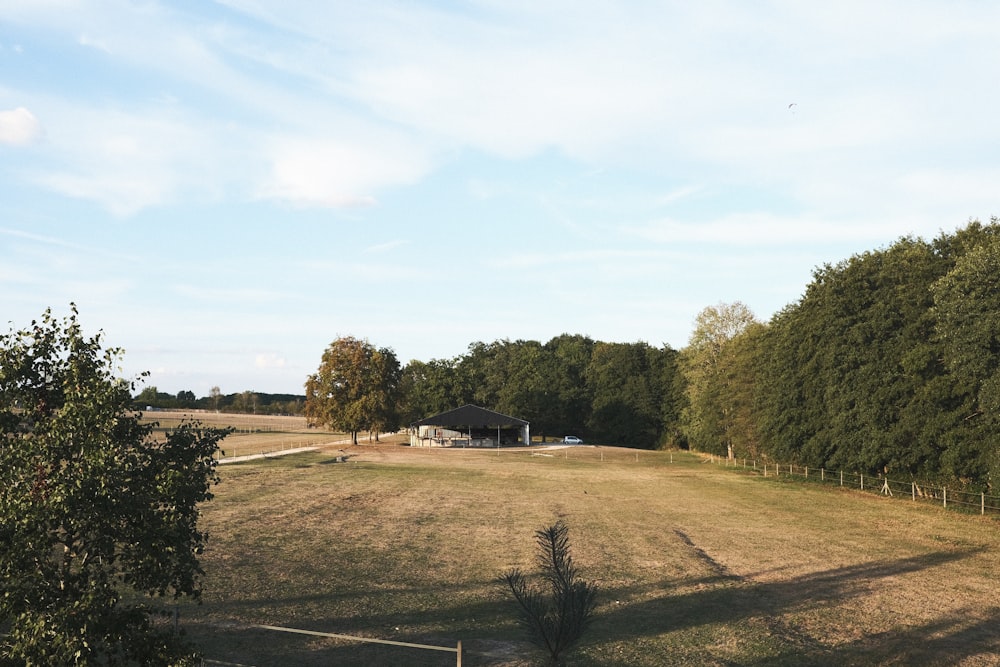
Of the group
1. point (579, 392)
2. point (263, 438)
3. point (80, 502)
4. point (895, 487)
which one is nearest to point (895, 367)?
point (895, 487)

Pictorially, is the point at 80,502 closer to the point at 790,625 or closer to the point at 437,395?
the point at 790,625

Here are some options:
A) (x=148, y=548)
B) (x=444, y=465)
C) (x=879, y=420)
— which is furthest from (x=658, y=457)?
(x=148, y=548)

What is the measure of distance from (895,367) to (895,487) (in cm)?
836

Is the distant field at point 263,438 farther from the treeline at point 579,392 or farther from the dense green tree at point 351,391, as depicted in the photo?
the treeline at point 579,392

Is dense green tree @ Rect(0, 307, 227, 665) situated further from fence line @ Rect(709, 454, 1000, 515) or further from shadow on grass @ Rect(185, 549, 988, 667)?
fence line @ Rect(709, 454, 1000, 515)

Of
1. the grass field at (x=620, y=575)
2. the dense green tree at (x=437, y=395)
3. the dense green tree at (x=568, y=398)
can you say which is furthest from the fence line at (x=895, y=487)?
the dense green tree at (x=437, y=395)

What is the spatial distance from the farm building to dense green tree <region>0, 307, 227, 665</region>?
8524 centimetres

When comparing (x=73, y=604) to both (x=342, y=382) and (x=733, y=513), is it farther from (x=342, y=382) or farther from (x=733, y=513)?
(x=342, y=382)

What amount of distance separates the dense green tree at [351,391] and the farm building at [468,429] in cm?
926

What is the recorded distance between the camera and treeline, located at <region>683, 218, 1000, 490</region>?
36.0 meters

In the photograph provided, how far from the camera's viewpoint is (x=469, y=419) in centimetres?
9706

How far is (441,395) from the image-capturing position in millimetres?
121625

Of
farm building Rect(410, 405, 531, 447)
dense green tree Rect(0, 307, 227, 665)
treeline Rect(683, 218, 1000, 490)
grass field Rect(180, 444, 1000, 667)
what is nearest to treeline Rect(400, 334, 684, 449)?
farm building Rect(410, 405, 531, 447)

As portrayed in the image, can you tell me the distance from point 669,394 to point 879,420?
229ft
